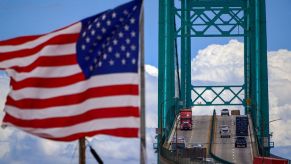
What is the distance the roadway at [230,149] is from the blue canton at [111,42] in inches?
2784

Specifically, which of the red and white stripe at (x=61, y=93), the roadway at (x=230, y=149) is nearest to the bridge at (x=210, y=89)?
the roadway at (x=230, y=149)

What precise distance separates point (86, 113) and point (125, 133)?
0.79 m

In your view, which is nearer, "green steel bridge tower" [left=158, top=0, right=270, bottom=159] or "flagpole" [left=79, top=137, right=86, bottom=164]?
"flagpole" [left=79, top=137, right=86, bottom=164]

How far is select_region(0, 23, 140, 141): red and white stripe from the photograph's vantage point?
12094 mm

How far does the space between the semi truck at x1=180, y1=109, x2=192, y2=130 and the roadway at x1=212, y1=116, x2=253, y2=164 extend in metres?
4.07

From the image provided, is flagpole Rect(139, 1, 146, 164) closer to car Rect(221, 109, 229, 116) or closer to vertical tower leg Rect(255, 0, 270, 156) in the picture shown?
vertical tower leg Rect(255, 0, 270, 156)

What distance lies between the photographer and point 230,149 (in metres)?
98.6

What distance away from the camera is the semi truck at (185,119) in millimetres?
107625

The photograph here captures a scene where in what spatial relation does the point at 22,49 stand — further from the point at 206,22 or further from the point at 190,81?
the point at 190,81

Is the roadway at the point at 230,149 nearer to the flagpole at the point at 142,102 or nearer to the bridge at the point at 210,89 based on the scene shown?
the bridge at the point at 210,89

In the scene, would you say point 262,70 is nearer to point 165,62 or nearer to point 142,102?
point 165,62

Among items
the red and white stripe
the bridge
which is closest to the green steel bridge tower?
the bridge

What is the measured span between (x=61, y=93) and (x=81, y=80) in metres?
0.40

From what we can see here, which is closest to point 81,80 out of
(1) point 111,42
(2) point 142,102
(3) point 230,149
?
(1) point 111,42
